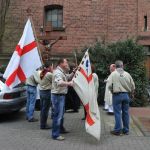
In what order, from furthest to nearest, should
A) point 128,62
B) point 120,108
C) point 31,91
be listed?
→ point 128,62, point 31,91, point 120,108

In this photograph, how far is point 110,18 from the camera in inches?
830

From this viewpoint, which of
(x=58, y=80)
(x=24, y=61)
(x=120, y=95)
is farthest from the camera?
(x=24, y=61)

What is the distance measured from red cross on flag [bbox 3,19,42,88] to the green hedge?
5281 millimetres

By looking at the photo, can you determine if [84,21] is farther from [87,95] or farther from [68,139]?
[68,139]

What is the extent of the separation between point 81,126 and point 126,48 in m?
6.05

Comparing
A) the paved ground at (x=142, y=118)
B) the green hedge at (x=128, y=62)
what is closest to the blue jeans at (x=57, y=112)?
the paved ground at (x=142, y=118)

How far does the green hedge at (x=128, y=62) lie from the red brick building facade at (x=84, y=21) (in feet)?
11.8

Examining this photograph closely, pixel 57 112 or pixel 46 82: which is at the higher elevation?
pixel 46 82

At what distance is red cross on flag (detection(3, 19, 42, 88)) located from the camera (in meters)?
11.4

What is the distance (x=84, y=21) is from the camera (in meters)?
21.2

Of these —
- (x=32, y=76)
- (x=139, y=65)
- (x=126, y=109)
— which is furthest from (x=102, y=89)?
(x=126, y=109)

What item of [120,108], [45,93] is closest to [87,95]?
[120,108]

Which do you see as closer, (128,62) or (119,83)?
(119,83)

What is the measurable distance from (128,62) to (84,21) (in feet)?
16.2
